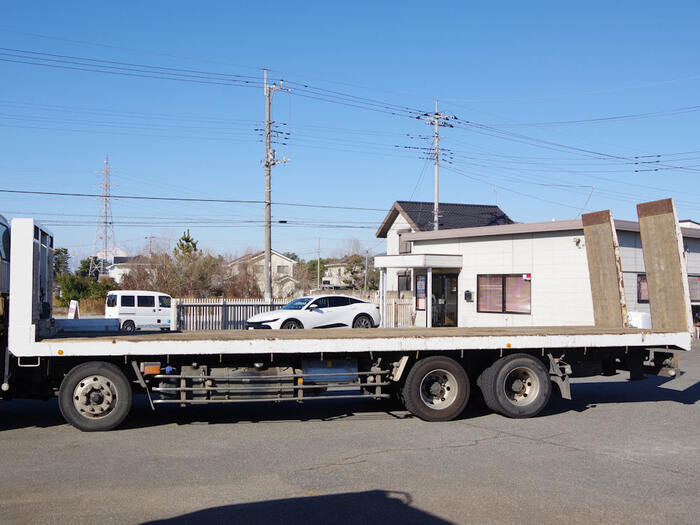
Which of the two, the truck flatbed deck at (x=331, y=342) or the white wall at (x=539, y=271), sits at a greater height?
the white wall at (x=539, y=271)

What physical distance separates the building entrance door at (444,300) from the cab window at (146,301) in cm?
1308

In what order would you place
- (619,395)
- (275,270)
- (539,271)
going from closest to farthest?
(619,395), (539,271), (275,270)

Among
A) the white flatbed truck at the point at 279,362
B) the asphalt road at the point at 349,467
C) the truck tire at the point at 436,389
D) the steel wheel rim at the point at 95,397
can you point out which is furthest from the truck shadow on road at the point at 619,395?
the steel wheel rim at the point at 95,397

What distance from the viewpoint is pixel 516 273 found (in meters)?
25.0

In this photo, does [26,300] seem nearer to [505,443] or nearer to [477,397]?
[505,443]

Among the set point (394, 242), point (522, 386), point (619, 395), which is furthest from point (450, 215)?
point (522, 386)

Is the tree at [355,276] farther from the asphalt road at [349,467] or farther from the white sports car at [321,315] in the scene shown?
the asphalt road at [349,467]

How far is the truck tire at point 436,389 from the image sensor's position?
32.3 ft

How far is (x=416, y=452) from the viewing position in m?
8.12

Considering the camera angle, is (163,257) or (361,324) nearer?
(361,324)

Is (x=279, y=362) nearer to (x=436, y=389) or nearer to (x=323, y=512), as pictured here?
(x=436, y=389)

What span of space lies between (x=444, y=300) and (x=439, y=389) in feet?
61.1

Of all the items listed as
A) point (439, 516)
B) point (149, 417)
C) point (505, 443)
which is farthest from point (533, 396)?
point (149, 417)

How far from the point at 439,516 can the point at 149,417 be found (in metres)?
5.72
